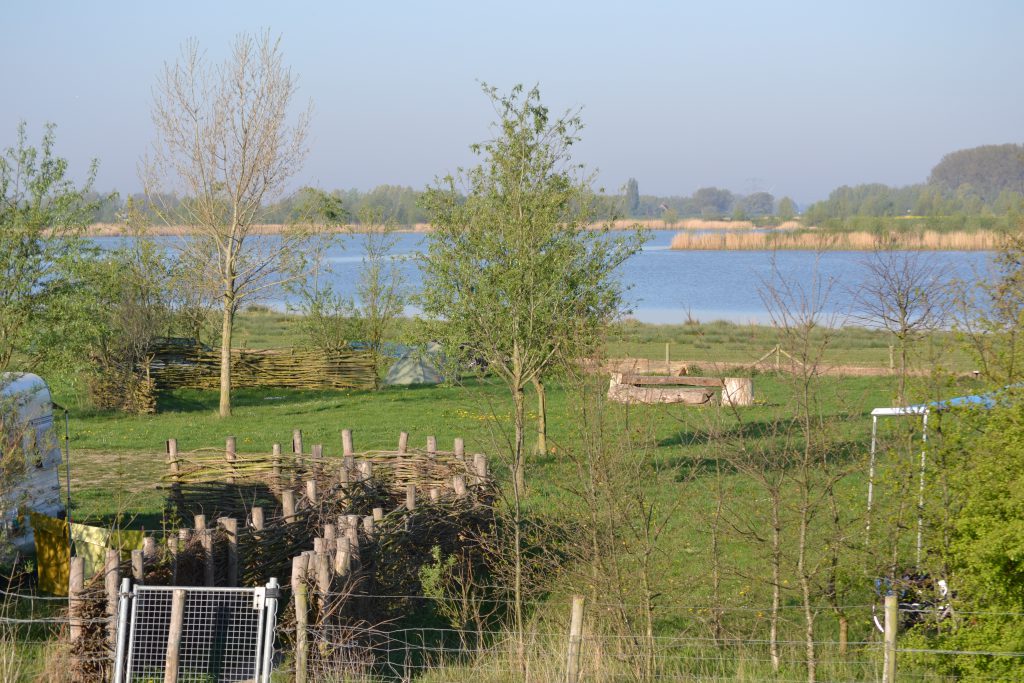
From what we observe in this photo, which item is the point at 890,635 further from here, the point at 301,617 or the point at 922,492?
the point at 301,617

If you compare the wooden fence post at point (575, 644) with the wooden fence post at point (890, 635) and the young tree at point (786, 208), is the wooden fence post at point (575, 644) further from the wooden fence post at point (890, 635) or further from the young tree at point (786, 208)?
the young tree at point (786, 208)

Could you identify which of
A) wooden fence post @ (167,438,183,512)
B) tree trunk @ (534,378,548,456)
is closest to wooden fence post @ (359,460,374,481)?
wooden fence post @ (167,438,183,512)

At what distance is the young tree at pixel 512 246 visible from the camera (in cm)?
1477

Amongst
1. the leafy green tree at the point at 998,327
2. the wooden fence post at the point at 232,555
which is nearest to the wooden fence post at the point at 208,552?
the wooden fence post at the point at 232,555

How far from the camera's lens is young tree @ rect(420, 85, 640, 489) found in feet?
48.5

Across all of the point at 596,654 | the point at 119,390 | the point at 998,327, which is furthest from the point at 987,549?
the point at 119,390

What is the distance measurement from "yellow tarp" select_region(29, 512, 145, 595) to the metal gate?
1.41 m

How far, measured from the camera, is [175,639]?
277 inches

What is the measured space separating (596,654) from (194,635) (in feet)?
9.88

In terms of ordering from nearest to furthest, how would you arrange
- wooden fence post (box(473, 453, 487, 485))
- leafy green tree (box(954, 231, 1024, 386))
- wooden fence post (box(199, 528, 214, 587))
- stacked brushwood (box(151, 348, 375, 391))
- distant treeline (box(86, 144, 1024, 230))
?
leafy green tree (box(954, 231, 1024, 386)) → wooden fence post (box(199, 528, 214, 587)) → wooden fence post (box(473, 453, 487, 485)) → stacked brushwood (box(151, 348, 375, 391)) → distant treeline (box(86, 144, 1024, 230))

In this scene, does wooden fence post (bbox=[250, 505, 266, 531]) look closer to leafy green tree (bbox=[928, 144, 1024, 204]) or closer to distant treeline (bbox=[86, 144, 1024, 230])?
distant treeline (bbox=[86, 144, 1024, 230])

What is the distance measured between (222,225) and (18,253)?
6.32 meters

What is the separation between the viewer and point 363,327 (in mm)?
31375

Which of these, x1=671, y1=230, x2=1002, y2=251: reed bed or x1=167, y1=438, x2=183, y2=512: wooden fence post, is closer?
x1=167, y1=438, x2=183, y2=512: wooden fence post
